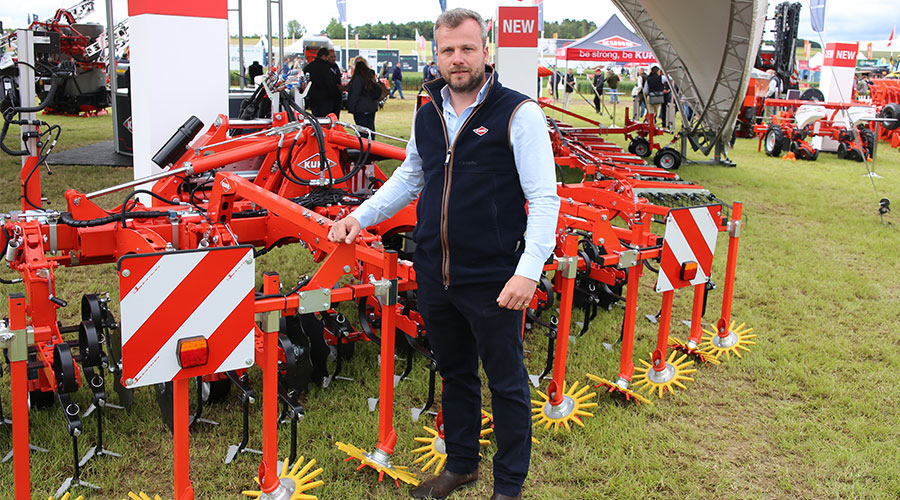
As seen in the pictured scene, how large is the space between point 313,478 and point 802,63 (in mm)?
43290

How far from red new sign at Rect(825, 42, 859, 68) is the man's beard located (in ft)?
53.7

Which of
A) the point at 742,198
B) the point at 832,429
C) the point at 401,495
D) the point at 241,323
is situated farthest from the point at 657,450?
the point at 742,198

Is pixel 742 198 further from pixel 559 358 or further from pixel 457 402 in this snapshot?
pixel 457 402

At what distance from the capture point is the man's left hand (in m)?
2.35

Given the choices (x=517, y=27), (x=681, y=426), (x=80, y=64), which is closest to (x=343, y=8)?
(x=80, y=64)

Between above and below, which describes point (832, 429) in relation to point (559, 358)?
below

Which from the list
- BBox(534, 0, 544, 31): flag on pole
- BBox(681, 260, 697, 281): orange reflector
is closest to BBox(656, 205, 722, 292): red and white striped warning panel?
BBox(681, 260, 697, 281): orange reflector

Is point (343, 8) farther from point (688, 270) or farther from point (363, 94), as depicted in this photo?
point (688, 270)

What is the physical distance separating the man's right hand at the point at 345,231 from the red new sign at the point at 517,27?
8.00 meters

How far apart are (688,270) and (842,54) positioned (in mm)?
15259

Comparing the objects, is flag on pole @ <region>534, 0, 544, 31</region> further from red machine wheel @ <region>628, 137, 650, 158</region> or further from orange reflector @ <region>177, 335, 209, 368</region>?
orange reflector @ <region>177, 335, 209, 368</region>

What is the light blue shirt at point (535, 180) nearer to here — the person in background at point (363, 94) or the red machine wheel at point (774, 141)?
the person in background at point (363, 94)

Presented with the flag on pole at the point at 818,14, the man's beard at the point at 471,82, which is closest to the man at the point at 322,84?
the flag on pole at the point at 818,14

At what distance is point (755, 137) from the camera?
19062 millimetres
